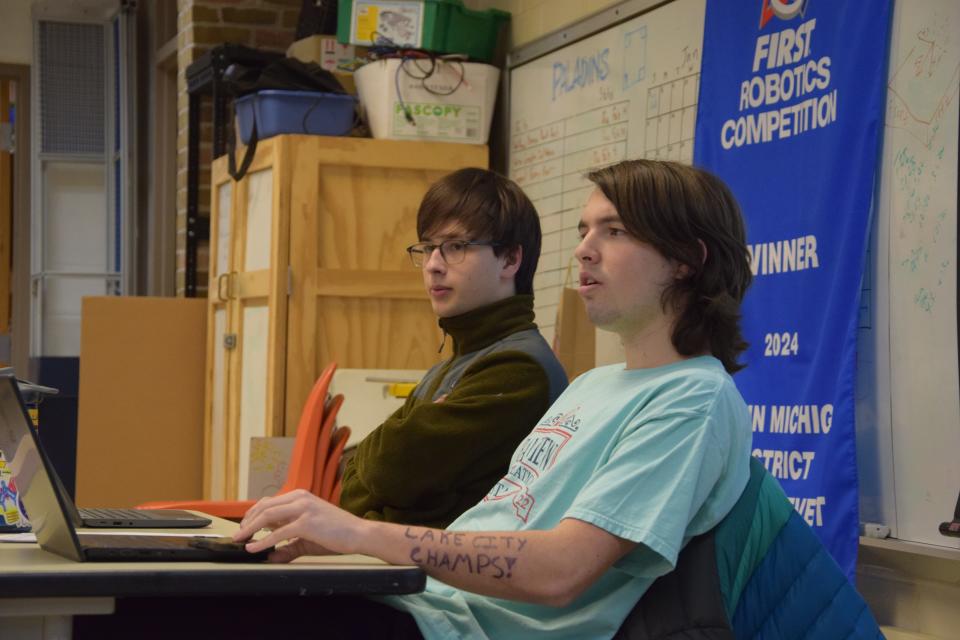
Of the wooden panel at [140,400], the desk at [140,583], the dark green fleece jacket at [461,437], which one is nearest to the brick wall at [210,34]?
the wooden panel at [140,400]

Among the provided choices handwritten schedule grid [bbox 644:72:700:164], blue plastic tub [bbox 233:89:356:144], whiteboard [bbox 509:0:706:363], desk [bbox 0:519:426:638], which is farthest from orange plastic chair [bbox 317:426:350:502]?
desk [bbox 0:519:426:638]

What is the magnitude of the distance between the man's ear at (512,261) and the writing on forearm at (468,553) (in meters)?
1.02

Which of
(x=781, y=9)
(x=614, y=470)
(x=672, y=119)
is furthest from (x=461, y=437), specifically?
(x=672, y=119)

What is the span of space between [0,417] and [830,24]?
6.75 feet

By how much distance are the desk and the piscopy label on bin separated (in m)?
3.16

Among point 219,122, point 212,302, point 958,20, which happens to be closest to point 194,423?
point 212,302

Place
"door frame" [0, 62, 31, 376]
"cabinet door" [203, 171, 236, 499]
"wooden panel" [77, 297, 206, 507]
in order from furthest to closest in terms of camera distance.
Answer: "door frame" [0, 62, 31, 376]
"wooden panel" [77, 297, 206, 507]
"cabinet door" [203, 171, 236, 499]

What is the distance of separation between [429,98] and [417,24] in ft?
0.81

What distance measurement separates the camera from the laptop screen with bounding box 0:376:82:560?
133 cm

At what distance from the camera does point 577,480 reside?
62.2 inches

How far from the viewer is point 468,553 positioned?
4.66 ft

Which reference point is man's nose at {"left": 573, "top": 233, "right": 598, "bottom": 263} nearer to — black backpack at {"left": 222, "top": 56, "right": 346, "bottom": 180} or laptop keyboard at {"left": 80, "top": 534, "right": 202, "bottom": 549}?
laptop keyboard at {"left": 80, "top": 534, "right": 202, "bottom": 549}

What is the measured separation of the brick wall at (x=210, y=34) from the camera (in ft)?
17.7

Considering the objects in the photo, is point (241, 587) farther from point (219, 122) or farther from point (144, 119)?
point (144, 119)
